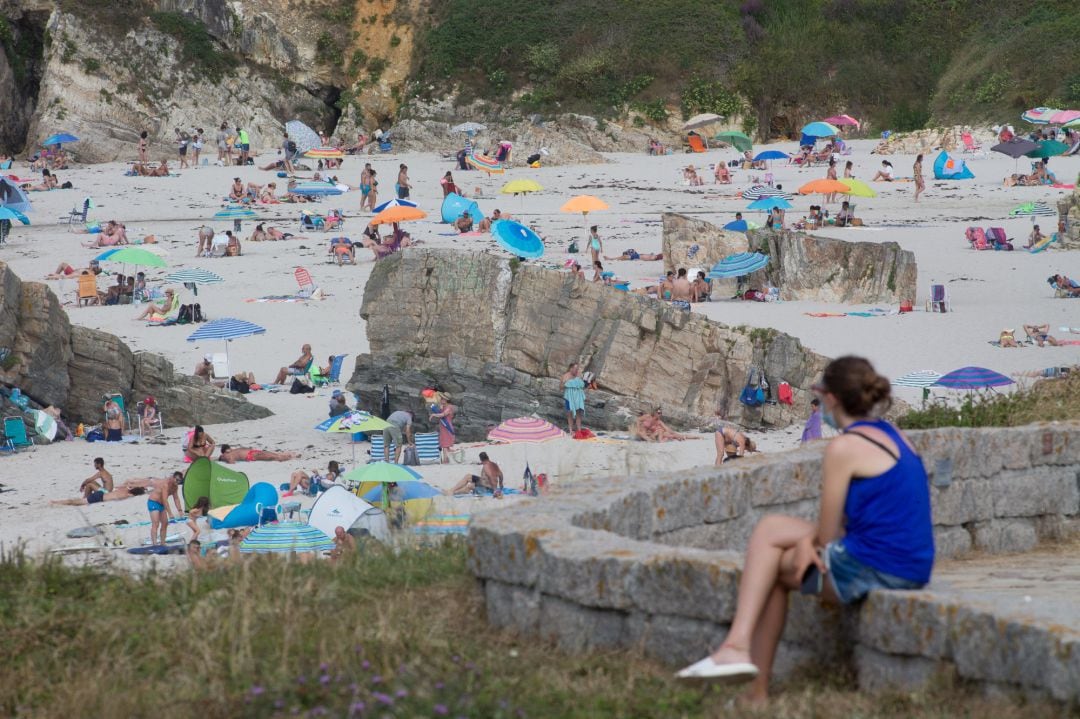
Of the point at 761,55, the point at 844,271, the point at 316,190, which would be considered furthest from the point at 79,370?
the point at 761,55

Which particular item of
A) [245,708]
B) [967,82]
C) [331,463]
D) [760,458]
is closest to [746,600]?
[245,708]

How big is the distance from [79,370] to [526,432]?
6818mm

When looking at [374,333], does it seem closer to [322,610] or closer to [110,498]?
[110,498]

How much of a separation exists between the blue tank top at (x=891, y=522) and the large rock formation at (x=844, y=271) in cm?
1954

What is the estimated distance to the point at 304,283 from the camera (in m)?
25.1

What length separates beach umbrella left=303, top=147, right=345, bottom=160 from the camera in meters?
38.7

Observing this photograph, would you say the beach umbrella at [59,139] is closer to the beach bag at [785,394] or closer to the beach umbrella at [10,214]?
the beach umbrella at [10,214]

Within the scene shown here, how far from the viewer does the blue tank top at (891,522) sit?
4094 mm

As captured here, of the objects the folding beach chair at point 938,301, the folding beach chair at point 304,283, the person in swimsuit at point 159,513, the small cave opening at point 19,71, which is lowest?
the person in swimsuit at point 159,513

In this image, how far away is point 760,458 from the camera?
234 inches

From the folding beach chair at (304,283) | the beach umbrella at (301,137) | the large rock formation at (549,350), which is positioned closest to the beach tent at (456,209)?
the folding beach chair at (304,283)

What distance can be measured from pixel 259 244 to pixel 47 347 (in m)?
11.5

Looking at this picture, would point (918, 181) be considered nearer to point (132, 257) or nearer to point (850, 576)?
point (132, 257)

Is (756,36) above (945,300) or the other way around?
above
